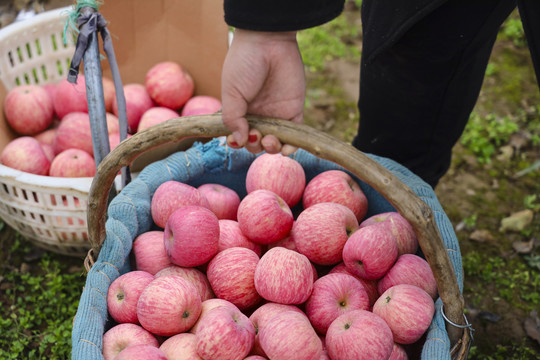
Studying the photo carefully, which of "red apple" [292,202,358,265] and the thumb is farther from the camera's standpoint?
"red apple" [292,202,358,265]

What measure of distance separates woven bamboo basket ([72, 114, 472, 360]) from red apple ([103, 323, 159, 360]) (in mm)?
36

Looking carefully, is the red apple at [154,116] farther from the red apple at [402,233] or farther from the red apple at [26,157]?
the red apple at [402,233]

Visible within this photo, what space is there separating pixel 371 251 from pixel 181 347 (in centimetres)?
64

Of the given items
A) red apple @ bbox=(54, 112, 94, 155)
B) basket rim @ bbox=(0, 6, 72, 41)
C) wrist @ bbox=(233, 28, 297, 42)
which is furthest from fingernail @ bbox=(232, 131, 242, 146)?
basket rim @ bbox=(0, 6, 72, 41)

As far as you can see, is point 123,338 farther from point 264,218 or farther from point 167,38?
point 167,38

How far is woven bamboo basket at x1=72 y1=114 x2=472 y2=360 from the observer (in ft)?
3.98

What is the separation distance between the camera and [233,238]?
1.68 m

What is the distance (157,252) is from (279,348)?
0.58 m

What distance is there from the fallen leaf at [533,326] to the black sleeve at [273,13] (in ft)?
5.65

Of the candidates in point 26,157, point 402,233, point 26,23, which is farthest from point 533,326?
point 26,23

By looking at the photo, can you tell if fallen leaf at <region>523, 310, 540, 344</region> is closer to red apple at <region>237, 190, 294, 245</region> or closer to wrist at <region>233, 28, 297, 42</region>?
red apple at <region>237, 190, 294, 245</region>

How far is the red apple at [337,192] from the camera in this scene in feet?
5.90

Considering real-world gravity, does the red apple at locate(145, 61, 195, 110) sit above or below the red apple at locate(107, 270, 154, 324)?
above

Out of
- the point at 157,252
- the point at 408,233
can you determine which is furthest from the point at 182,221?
the point at 408,233
